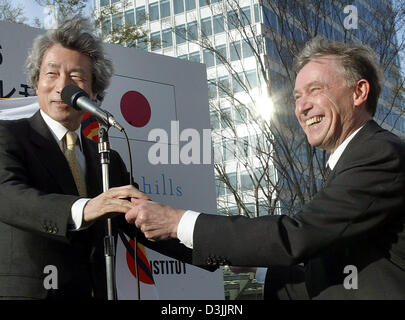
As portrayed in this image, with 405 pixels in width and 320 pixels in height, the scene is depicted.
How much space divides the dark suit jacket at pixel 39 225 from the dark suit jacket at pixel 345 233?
0.58 m

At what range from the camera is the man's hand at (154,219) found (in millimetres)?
3002

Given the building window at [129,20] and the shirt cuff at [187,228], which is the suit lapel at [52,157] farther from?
the building window at [129,20]

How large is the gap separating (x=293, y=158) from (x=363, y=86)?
6.24 meters

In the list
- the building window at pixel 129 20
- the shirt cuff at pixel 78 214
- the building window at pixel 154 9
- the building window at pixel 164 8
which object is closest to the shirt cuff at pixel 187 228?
the shirt cuff at pixel 78 214

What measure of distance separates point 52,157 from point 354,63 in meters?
1.62

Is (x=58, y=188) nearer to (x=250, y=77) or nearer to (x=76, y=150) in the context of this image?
(x=76, y=150)

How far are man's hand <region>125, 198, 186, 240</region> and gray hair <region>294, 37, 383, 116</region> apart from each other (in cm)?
117

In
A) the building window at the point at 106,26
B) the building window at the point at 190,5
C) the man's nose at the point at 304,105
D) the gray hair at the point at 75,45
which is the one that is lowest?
the man's nose at the point at 304,105

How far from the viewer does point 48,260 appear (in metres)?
3.01

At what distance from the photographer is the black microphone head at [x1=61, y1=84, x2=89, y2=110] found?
122 inches

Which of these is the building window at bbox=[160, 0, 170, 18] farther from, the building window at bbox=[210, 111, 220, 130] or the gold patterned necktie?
the gold patterned necktie

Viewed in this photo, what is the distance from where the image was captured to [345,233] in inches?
113

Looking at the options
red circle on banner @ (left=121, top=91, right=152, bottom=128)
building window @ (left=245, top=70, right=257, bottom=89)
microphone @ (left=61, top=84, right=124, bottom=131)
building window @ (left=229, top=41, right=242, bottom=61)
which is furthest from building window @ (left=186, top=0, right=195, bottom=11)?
microphone @ (left=61, top=84, right=124, bottom=131)

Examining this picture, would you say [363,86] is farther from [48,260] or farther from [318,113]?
[48,260]
